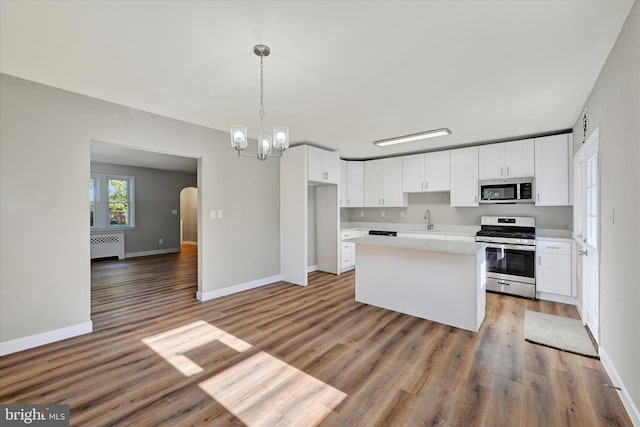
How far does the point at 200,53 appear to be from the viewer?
2.19 metres

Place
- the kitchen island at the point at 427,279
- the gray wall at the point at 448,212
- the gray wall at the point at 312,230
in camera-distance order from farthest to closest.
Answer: the gray wall at the point at 312,230
the gray wall at the point at 448,212
the kitchen island at the point at 427,279

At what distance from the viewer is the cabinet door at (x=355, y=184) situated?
20.1ft

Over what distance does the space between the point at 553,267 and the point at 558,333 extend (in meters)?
1.39

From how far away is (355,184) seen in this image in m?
6.23

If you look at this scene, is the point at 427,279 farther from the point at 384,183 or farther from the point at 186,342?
the point at 384,183

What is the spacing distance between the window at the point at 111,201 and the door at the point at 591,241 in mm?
9514

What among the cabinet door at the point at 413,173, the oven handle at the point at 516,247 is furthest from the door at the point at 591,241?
the cabinet door at the point at 413,173

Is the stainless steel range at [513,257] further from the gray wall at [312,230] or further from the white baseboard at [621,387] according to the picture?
the gray wall at [312,230]

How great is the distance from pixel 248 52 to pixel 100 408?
8.96 ft

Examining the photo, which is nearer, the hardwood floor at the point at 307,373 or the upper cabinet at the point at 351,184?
the hardwood floor at the point at 307,373

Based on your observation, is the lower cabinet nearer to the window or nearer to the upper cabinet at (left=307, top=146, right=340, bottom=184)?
the upper cabinet at (left=307, top=146, right=340, bottom=184)

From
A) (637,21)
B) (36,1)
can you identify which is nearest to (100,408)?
(36,1)

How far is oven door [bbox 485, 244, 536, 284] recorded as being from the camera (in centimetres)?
412

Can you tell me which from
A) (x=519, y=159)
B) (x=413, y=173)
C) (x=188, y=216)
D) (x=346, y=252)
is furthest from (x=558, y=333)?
(x=188, y=216)
